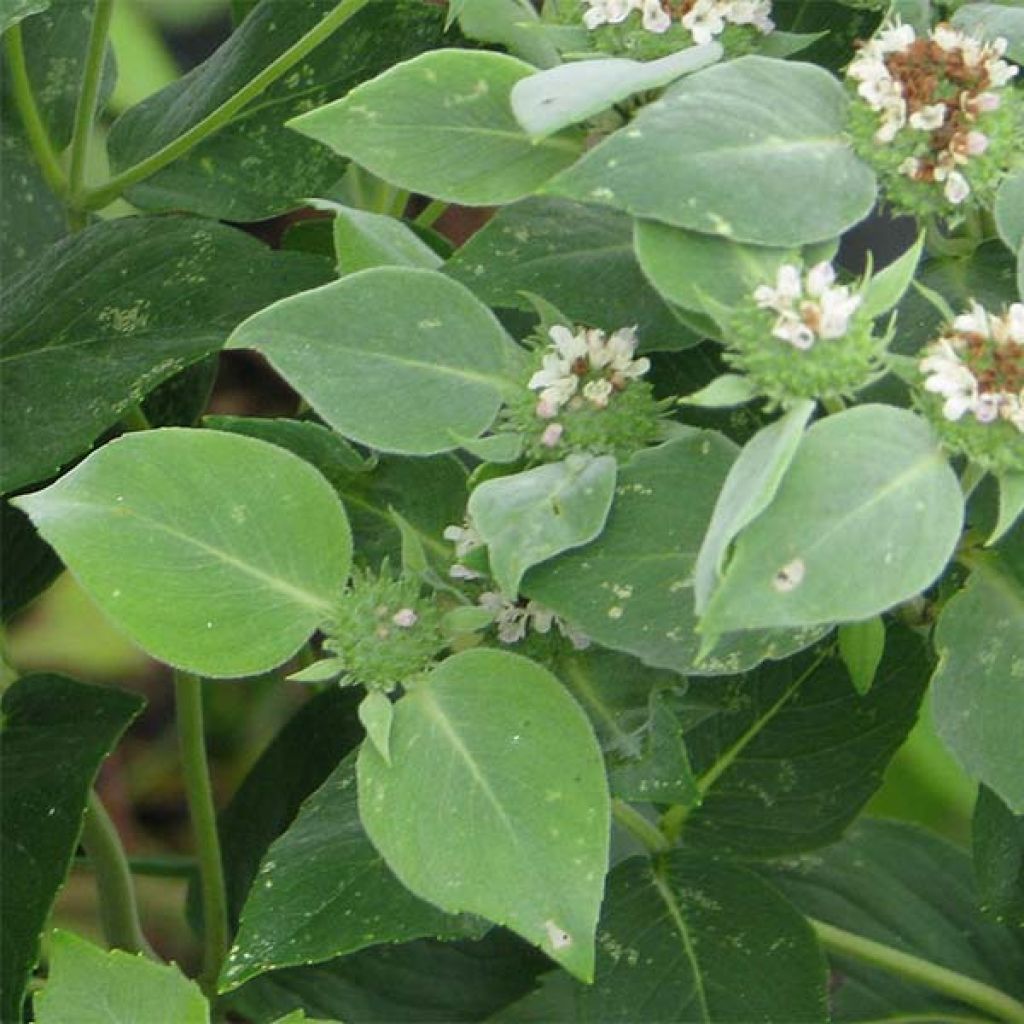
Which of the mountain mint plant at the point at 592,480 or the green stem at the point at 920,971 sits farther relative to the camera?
the green stem at the point at 920,971

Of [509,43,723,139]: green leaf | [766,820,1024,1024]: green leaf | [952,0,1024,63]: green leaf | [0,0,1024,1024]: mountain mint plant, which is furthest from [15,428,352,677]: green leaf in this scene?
[766,820,1024,1024]: green leaf

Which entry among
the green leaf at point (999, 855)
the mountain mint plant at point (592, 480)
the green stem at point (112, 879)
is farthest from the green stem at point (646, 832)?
the green stem at point (112, 879)

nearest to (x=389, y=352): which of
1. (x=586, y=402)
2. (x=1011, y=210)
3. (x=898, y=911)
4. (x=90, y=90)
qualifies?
(x=586, y=402)

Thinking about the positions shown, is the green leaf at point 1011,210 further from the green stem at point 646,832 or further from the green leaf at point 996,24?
the green stem at point 646,832

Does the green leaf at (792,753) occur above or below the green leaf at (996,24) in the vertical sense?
below

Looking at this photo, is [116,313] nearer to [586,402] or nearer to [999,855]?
[586,402]

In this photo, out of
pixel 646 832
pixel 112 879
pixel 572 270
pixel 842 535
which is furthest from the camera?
pixel 112 879

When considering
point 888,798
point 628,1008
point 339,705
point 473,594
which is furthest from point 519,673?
point 888,798

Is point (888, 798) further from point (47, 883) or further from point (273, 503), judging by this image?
point (273, 503)
